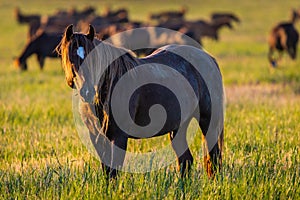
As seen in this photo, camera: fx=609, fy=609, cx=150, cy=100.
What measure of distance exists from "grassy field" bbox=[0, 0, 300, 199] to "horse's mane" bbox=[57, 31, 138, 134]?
26.6 inches

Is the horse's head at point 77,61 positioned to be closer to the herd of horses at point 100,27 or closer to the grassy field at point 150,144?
the grassy field at point 150,144

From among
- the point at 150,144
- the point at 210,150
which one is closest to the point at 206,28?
the point at 150,144

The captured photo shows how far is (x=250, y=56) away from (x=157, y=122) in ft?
63.2

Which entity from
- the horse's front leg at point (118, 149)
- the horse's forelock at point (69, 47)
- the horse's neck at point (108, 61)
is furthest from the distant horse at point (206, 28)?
the horse's forelock at point (69, 47)

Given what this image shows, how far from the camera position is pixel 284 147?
7.47 meters

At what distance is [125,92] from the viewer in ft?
18.2

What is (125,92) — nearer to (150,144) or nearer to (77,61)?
(77,61)

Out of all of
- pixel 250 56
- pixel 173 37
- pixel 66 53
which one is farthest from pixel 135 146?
pixel 250 56

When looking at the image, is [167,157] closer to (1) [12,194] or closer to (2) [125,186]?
(2) [125,186]

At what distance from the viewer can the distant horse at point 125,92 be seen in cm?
509

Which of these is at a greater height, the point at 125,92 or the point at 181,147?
the point at 125,92

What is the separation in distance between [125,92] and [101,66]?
41 centimetres

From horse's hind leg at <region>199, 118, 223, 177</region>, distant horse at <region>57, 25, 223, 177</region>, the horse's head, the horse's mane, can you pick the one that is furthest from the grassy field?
the horse's head

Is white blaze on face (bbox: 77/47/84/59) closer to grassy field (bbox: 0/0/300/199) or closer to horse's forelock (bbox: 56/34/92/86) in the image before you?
horse's forelock (bbox: 56/34/92/86)
